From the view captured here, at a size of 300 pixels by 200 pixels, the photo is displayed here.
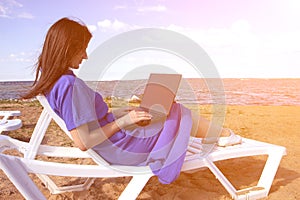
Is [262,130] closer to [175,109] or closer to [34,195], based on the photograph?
[175,109]

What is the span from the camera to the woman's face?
210cm

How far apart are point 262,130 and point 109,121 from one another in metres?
4.25

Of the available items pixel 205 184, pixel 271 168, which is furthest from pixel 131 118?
pixel 271 168

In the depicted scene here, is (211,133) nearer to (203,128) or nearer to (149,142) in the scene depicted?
(203,128)

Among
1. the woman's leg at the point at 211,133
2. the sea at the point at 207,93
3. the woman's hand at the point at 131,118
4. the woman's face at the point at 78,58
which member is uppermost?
the woman's face at the point at 78,58

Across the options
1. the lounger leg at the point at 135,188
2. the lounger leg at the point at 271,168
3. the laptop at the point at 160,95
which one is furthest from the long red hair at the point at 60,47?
the lounger leg at the point at 271,168

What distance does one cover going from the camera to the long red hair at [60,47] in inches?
79.5

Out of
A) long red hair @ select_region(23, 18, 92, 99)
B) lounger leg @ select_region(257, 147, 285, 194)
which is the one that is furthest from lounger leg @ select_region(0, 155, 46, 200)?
lounger leg @ select_region(257, 147, 285, 194)

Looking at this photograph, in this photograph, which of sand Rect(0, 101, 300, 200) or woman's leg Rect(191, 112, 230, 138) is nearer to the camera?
woman's leg Rect(191, 112, 230, 138)

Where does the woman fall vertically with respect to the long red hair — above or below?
below

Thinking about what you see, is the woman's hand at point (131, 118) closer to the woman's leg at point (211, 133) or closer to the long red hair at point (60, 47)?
the long red hair at point (60, 47)

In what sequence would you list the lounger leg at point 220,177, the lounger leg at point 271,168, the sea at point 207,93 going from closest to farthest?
the lounger leg at point 220,177, the lounger leg at point 271,168, the sea at point 207,93

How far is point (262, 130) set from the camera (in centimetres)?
571

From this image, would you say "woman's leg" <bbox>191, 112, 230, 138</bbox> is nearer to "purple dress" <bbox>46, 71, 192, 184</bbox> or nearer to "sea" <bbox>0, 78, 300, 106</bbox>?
"purple dress" <bbox>46, 71, 192, 184</bbox>
